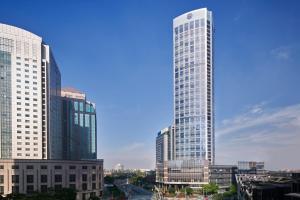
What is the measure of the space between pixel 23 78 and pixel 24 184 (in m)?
52.8

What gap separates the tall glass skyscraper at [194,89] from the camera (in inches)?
6378

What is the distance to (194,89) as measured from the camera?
165 m

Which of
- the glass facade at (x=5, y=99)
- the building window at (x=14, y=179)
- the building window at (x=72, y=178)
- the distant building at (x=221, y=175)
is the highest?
the glass facade at (x=5, y=99)

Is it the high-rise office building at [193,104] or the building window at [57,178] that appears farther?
the high-rise office building at [193,104]

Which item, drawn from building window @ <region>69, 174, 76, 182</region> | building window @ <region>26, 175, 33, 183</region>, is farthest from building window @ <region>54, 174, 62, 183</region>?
building window @ <region>26, 175, 33, 183</region>

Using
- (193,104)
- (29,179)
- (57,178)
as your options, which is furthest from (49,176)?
(193,104)

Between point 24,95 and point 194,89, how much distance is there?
82.7 metres

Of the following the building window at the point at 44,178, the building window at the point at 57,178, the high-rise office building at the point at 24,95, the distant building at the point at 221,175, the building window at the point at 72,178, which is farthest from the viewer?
the distant building at the point at 221,175

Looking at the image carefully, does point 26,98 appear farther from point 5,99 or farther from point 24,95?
point 5,99

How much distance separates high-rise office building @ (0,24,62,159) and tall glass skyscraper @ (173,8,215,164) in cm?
6723

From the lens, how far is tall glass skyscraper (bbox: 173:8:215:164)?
162000mm

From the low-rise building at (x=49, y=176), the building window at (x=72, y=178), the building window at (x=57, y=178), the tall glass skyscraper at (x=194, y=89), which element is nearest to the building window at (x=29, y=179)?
the low-rise building at (x=49, y=176)

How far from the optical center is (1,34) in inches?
5123

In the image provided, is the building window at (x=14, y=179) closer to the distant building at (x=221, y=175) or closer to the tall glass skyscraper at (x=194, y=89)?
→ the tall glass skyscraper at (x=194, y=89)
